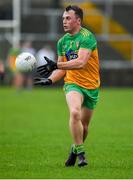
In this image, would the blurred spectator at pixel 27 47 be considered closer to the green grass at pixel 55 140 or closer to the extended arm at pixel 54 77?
the green grass at pixel 55 140

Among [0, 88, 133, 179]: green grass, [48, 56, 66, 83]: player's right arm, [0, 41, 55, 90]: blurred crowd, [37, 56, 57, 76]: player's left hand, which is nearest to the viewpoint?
[0, 88, 133, 179]: green grass

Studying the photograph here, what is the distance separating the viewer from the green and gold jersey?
12.0m

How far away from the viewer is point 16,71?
3716 cm

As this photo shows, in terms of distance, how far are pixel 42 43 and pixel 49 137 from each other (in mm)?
23912

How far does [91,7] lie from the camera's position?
4219 centimetres

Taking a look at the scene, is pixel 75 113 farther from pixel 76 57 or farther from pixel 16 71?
pixel 16 71

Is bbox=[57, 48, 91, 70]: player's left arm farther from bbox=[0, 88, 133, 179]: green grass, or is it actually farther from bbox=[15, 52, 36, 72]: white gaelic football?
bbox=[0, 88, 133, 179]: green grass

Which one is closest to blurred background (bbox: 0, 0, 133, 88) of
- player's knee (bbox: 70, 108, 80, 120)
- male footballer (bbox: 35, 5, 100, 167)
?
male footballer (bbox: 35, 5, 100, 167)

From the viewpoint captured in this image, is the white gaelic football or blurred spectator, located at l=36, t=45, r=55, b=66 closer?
the white gaelic football

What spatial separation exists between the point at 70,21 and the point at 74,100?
118cm

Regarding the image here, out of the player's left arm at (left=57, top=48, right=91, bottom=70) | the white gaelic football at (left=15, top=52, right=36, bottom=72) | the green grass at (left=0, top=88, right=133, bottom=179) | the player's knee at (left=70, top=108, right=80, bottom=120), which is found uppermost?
the player's left arm at (left=57, top=48, right=91, bottom=70)

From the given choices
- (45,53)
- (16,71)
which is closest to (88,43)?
(16,71)

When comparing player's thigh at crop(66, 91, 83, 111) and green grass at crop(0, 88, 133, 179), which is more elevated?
player's thigh at crop(66, 91, 83, 111)

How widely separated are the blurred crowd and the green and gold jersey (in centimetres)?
2368
